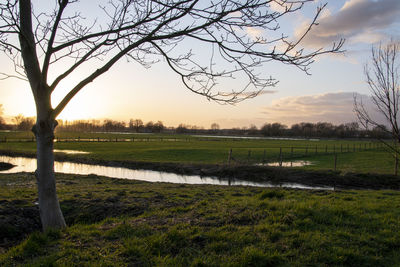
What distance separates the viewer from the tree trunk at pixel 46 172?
500 cm

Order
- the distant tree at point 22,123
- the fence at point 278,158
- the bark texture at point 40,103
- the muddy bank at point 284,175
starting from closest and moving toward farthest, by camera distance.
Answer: the bark texture at point 40,103 → the muddy bank at point 284,175 → the fence at point 278,158 → the distant tree at point 22,123

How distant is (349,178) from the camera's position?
70.0ft

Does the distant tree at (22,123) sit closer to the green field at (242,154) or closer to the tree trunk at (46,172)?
the green field at (242,154)

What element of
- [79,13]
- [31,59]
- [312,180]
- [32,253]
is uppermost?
[79,13]

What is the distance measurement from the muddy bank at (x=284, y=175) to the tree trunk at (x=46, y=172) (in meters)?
18.1

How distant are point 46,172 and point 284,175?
21.2m

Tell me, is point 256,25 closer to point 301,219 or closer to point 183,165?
point 301,219

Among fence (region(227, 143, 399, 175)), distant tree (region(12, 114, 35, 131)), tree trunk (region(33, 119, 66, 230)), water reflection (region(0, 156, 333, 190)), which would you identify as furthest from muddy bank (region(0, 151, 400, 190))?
distant tree (region(12, 114, 35, 131))

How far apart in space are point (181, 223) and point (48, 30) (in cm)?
479

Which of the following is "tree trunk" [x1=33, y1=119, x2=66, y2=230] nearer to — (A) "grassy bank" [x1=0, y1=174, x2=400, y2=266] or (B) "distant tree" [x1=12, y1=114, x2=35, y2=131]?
(A) "grassy bank" [x1=0, y1=174, x2=400, y2=266]

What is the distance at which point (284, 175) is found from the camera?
924 inches

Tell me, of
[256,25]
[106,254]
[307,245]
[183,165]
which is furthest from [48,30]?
[183,165]

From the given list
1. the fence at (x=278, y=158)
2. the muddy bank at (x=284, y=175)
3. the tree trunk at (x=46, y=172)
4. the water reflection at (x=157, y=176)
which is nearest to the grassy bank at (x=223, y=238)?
the tree trunk at (x=46, y=172)

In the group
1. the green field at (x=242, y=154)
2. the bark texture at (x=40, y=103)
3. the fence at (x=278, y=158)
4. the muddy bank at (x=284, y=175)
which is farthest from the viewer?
the green field at (x=242, y=154)
